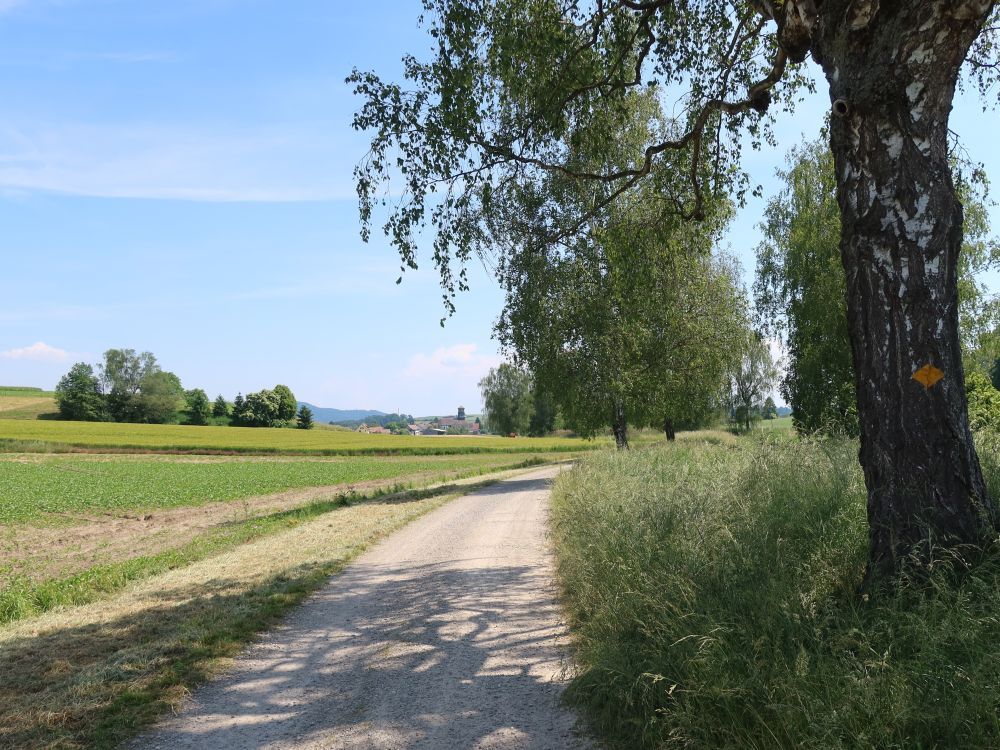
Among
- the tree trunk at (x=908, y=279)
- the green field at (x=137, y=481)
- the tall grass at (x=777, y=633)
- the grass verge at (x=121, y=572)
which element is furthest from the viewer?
the green field at (x=137, y=481)

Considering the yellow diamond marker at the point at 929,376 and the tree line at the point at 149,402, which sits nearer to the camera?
the yellow diamond marker at the point at 929,376

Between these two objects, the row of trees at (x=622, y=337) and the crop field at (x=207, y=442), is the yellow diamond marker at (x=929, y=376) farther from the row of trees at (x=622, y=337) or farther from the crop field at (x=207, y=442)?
the crop field at (x=207, y=442)

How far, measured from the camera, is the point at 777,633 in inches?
162

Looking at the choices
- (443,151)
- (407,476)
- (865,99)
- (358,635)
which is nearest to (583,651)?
(358,635)

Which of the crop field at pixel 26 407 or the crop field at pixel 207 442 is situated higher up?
the crop field at pixel 26 407

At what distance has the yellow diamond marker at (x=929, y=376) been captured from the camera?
4.57 meters

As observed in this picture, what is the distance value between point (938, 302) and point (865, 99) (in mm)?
1513

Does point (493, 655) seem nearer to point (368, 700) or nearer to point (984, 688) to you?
point (368, 700)

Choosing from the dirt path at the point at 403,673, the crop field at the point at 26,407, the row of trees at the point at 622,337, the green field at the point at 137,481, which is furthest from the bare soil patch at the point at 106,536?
the crop field at the point at 26,407

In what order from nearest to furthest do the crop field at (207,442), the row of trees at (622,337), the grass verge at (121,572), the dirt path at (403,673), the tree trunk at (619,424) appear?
1. the dirt path at (403,673)
2. the grass verge at (121,572)
3. the row of trees at (622,337)
4. the tree trunk at (619,424)
5. the crop field at (207,442)

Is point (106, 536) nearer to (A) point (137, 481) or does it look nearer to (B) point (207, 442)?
(A) point (137, 481)

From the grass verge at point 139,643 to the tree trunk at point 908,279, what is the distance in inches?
224

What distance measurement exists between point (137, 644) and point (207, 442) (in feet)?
204

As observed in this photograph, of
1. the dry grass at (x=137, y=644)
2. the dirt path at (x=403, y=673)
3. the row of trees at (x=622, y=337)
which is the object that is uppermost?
the row of trees at (x=622, y=337)
